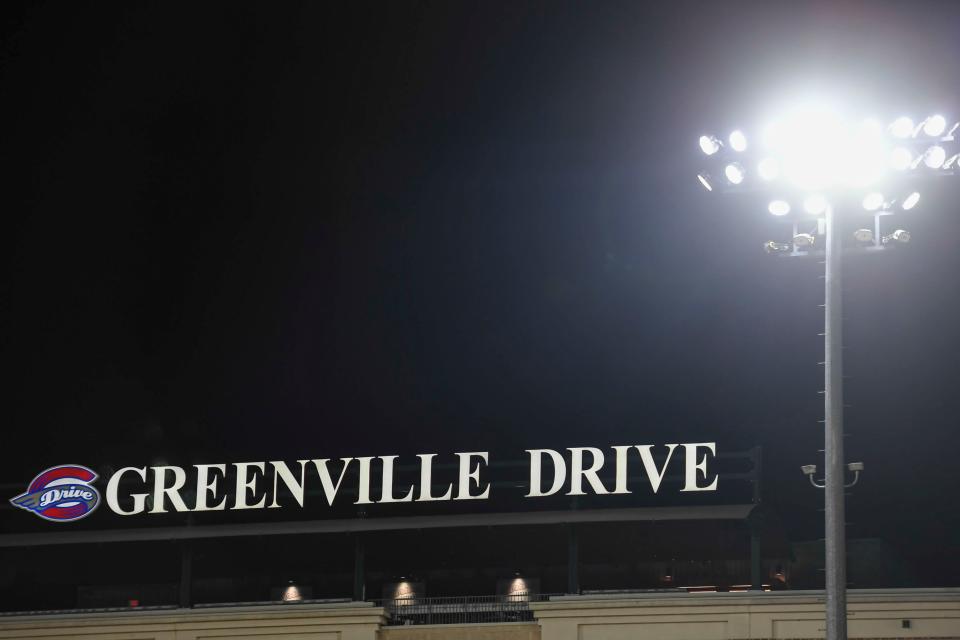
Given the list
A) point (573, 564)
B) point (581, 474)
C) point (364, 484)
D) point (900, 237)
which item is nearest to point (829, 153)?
point (900, 237)

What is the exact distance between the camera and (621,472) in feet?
131

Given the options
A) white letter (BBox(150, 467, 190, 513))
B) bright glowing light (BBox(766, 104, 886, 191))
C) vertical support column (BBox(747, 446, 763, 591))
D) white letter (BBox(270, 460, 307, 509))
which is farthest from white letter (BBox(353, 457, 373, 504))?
bright glowing light (BBox(766, 104, 886, 191))

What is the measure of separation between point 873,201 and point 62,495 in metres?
28.4

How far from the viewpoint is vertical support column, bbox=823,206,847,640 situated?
829 inches

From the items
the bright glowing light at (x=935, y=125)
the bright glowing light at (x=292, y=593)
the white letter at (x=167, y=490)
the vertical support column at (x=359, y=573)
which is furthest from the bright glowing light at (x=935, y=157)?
the bright glowing light at (x=292, y=593)

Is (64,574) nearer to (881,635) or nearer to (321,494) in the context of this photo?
(321,494)

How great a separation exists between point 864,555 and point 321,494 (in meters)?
17.1

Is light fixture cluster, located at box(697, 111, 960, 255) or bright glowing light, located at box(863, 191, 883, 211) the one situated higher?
light fixture cluster, located at box(697, 111, 960, 255)

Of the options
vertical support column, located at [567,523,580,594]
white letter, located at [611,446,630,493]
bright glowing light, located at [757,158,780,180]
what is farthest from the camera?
white letter, located at [611,446,630,493]

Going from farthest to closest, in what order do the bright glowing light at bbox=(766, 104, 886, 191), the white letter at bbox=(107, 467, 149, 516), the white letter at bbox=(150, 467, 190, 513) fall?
the white letter at bbox=(107, 467, 149, 516), the white letter at bbox=(150, 467, 190, 513), the bright glowing light at bbox=(766, 104, 886, 191)

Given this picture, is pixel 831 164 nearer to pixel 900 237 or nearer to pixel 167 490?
pixel 900 237

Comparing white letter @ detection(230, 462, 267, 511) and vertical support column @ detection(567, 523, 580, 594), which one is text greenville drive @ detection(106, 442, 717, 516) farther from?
vertical support column @ detection(567, 523, 580, 594)

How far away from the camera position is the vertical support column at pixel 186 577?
39688 millimetres

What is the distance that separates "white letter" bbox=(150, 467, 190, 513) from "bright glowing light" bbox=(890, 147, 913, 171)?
25.5m
